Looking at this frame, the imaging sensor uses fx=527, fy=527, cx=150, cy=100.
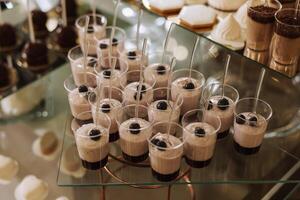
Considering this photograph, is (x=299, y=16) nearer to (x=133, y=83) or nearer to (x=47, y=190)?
(x=133, y=83)

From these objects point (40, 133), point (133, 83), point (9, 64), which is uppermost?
point (133, 83)

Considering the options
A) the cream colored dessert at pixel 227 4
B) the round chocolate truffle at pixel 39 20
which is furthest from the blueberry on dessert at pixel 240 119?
the round chocolate truffle at pixel 39 20

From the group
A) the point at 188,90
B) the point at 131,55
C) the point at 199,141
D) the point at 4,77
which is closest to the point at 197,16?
the point at 131,55

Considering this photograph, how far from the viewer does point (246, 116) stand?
145 centimetres

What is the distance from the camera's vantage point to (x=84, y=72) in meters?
1.61

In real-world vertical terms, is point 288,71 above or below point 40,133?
above

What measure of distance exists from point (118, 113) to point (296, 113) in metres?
0.66

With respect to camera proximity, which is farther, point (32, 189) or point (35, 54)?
point (35, 54)

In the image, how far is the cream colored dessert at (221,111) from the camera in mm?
1465

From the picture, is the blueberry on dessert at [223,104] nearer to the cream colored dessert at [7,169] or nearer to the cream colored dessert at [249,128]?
the cream colored dessert at [249,128]

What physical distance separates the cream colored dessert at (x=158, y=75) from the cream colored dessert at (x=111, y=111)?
162 mm

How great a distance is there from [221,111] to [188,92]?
12cm

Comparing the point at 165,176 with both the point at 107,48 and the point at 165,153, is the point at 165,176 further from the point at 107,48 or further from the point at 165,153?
the point at 107,48

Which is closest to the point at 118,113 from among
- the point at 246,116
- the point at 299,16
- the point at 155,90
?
the point at 155,90
